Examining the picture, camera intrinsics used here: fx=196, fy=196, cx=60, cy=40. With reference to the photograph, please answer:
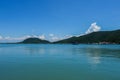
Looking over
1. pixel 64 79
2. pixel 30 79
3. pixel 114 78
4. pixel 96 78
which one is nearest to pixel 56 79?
pixel 64 79

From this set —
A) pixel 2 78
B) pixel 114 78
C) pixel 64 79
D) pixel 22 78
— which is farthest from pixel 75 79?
pixel 2 78

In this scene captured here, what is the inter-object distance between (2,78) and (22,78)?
1.60 meters

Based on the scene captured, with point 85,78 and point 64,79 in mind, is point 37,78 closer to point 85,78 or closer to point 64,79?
point 64,79

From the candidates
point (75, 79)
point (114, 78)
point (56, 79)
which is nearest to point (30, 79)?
point (56, 79)

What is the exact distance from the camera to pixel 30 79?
52.2 ft

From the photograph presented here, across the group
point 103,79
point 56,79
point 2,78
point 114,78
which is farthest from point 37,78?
point 114,78

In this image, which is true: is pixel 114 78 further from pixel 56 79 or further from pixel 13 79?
pixel 13 79

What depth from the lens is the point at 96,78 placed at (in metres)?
16.5

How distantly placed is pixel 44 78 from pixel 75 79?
257 centimetres

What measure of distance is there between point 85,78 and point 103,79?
1493 mm

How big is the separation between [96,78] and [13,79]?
271 inches

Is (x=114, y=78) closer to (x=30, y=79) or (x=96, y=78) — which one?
(x=96, y=78)

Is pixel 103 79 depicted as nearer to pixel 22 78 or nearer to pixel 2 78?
pixel 22 78

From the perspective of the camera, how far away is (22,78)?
16156mm
